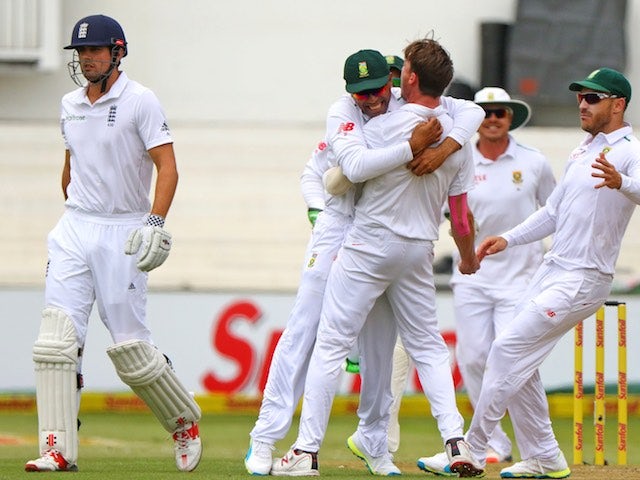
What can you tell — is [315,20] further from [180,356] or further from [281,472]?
[281,472]

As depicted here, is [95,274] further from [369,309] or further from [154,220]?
[369,309]

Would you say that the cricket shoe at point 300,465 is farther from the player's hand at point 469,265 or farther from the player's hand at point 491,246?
the player's hand at point 491,246

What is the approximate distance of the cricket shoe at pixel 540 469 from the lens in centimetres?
723

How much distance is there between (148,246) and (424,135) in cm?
117

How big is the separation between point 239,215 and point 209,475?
8.39 m

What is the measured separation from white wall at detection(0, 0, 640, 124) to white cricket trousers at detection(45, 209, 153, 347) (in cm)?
870

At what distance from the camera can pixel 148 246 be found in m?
6.47

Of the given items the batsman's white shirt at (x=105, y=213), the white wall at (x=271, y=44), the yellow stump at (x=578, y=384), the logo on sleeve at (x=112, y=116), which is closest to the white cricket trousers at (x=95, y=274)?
the batsman's white shirt at (x=105, y=213)

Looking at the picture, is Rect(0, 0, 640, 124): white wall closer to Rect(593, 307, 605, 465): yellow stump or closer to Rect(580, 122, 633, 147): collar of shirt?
Rect(593, 307, 605, 465): yellow stump

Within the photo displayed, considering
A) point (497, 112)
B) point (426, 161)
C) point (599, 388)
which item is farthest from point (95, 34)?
point (599, 388)

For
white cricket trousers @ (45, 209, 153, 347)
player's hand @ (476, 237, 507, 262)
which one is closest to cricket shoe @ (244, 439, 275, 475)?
white cricket trousers @ (45, 209, 153, 347)

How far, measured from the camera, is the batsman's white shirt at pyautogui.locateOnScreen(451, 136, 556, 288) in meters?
8.48

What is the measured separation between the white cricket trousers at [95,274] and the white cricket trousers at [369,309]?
0.78 m

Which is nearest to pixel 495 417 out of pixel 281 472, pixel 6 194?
pixel 281 472
